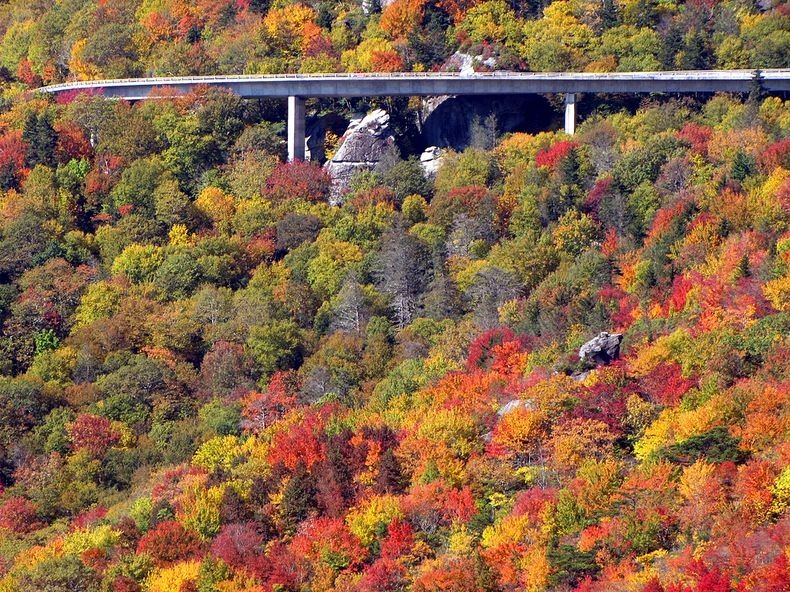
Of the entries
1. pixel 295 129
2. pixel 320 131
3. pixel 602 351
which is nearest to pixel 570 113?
pixel 320 131

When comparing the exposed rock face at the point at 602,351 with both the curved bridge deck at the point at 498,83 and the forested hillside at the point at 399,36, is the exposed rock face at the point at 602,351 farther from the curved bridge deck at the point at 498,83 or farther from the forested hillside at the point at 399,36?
the forested hillside at the point at 399,36

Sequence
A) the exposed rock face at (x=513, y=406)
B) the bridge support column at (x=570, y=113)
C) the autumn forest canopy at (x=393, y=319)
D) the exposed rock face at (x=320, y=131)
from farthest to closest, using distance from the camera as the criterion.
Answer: the exposed rock face at (x=320, y=131) → the bridge support column at (x=570, y=113) → the exposed rock face at (x=513, y=406) → the autumn forest canopy at (x=393, y=319)

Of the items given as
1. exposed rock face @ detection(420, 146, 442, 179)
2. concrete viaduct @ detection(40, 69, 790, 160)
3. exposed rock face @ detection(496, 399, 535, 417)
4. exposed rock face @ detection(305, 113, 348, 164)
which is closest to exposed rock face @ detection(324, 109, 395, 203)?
exposed rock face @ detection(305, 113, 348, 164)

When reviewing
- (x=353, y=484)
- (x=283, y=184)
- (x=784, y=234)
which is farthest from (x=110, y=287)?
(x=784, y=234)

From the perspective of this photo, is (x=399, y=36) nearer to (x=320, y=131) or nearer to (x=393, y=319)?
(x=320, y=131)

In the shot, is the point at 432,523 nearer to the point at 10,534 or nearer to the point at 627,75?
the point at 10,534

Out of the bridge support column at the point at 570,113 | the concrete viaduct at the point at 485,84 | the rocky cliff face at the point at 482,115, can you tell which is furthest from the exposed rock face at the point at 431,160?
the bridge support column at the point at 570,113
